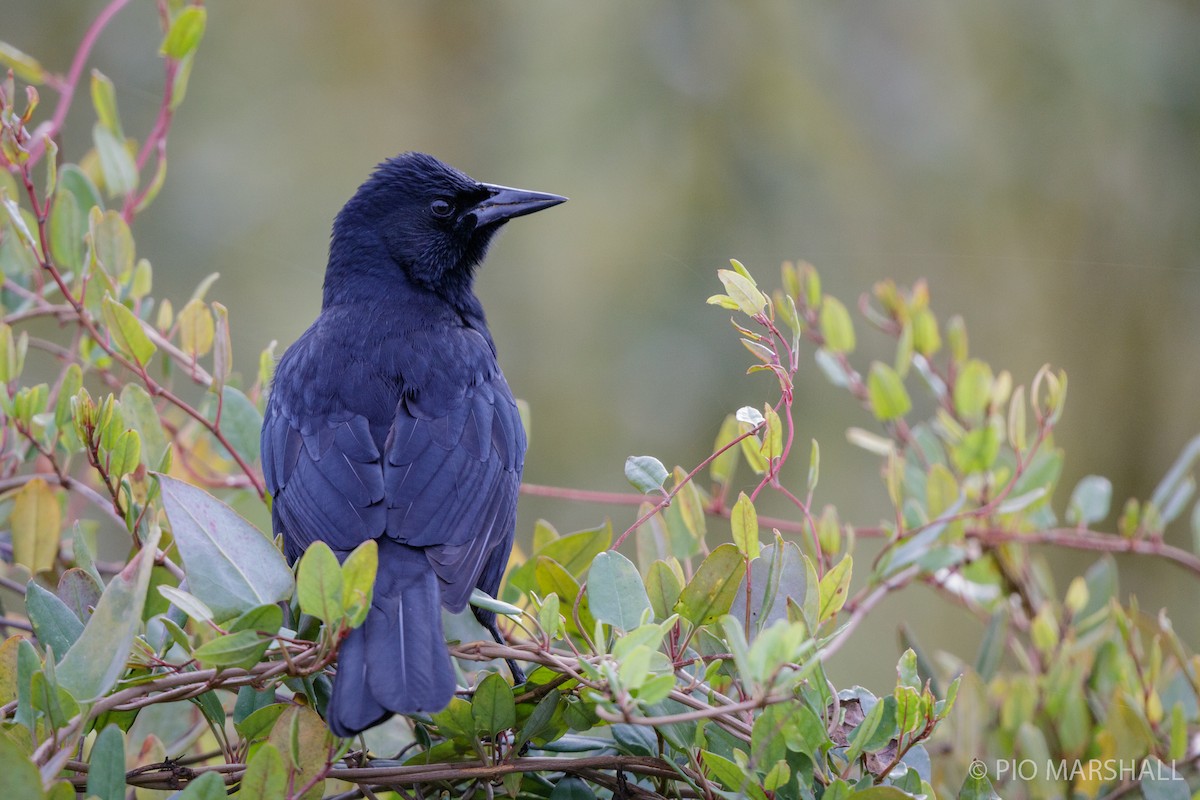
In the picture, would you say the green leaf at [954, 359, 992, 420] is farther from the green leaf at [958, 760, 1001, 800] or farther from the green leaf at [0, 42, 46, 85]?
the green leaf at [0, 42, 46, 85]

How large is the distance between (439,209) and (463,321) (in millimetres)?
403

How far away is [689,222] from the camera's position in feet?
21.7

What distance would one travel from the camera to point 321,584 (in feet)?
4.91

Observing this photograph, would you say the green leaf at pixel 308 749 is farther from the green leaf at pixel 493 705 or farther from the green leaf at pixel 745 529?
the green leaf at pixel 745 529

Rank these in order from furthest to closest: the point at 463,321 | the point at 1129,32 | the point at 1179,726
A: the point at 1129,32, the point at 463,321, the point at 1179,726

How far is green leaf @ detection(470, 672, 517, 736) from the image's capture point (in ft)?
5.46

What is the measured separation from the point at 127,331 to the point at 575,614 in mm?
1055

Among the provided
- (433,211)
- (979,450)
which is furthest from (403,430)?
(979,450)

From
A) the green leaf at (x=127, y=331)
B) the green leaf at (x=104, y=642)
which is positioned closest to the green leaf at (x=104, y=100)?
the green leaf at (x=127, y=331)

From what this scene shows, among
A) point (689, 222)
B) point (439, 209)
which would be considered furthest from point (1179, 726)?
point (689, 222)

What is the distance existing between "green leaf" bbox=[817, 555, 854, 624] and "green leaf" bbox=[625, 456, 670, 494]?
30cm

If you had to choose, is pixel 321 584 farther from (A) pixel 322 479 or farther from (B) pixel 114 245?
(B) pixel 114 245

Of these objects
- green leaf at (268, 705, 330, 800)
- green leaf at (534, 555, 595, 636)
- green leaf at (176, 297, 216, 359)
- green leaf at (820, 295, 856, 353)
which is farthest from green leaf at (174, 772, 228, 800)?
green leaf at (820, 295, 856, 353)

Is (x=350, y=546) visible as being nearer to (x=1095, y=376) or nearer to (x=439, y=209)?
(x=439, y=209)
